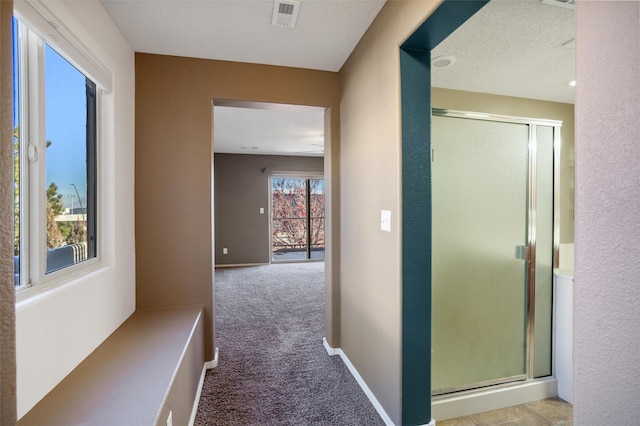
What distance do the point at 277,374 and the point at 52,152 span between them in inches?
77.8

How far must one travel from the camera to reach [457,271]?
2176mm

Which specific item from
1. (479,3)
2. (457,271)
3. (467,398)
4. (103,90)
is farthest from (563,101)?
(103,90)

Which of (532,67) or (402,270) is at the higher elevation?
(532,67)

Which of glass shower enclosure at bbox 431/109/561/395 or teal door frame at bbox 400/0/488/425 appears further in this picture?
glass shower enclosure at bbox 431/109/561/395

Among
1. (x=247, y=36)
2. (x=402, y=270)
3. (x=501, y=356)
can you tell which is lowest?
(x=501, y=356)

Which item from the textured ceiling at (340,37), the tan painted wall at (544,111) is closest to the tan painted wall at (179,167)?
the textured ceiling at (340,37)

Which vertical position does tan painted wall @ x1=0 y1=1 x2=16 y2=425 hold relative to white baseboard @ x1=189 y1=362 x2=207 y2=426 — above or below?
above

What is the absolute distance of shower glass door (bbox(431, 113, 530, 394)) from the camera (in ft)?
6.99

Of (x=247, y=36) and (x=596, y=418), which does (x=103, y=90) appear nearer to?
(x=247, y=36)

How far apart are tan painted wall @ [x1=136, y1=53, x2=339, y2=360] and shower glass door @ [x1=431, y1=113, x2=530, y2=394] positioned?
1.50 m

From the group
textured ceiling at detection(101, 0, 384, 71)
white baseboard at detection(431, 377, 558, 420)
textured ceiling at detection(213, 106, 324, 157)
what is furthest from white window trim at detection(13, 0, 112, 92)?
white baseboard at detection(431, 377, 558, 420)

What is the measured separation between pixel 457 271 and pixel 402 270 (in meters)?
0.82

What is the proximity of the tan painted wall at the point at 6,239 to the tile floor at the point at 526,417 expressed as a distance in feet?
7.04

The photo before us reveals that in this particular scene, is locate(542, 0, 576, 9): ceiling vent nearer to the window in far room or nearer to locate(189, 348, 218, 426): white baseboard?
locate(189, 348, 218, 426): white baseboard
